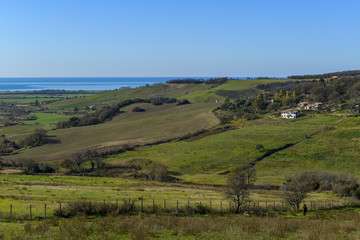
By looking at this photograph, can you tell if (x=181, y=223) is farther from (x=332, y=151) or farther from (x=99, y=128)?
(x=99, y=128)

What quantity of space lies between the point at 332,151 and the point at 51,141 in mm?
77095

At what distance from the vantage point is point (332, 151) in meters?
79.2

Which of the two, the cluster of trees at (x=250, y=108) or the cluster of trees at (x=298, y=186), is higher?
the cluster of trees at (x=250, y=108)

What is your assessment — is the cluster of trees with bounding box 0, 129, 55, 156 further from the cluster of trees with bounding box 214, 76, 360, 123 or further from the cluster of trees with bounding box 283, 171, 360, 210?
the cluster of trees with bounding box 283, 171, 360, 210

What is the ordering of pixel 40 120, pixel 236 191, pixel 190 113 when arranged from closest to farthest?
pixel 236 191, pixel 190 113, pixel 40 120

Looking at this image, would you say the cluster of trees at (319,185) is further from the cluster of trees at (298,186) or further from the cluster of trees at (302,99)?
the cluster of trees at (302,99)

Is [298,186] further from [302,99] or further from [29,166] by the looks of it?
[302,99]

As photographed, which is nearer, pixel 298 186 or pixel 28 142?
pixel 298 186

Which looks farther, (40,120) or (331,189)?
(40,120)

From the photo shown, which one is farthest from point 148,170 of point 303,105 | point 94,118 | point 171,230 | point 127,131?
point 303,105

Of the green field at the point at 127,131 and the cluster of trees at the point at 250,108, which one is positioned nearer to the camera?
the green field at the point at 127,131

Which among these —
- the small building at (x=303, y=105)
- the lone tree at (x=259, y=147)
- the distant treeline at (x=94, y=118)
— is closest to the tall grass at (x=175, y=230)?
the lone tree at (x=259, y=147)

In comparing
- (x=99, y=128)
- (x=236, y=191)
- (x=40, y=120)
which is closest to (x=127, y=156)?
(x=99, y=128)

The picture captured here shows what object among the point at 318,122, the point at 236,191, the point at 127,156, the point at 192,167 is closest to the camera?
the point at 236,191
